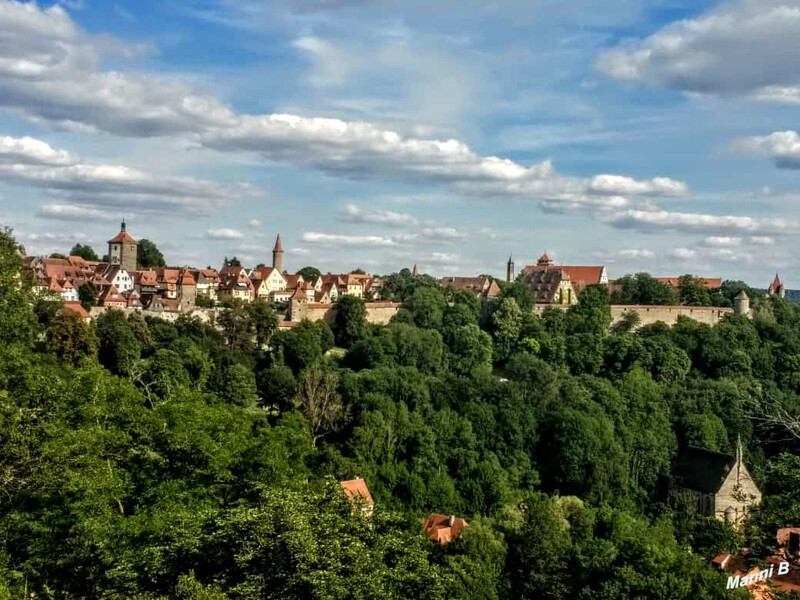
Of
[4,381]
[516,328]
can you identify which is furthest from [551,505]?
[516,328]

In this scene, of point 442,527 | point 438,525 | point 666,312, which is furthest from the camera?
point 666,312

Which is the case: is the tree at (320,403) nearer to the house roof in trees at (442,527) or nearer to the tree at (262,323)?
the tree at (262,323)

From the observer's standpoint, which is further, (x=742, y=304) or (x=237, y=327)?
(x=742, y=304)

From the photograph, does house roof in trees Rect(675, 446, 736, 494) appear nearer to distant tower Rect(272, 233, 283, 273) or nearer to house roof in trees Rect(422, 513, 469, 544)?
house roof in trees Rect(422, 513, 469, 544)

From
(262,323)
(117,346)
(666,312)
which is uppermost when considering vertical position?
(666,312)

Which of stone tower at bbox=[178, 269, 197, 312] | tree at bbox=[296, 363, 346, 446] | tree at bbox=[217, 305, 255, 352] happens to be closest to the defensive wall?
tree at bbox=[217, 305, 255, 352]

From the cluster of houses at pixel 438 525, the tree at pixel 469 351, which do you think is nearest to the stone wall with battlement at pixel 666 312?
the tree at pixel 469 351

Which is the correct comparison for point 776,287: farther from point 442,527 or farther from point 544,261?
point 442,527

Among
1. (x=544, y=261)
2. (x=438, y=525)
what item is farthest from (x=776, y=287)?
(x=438, y=525)
